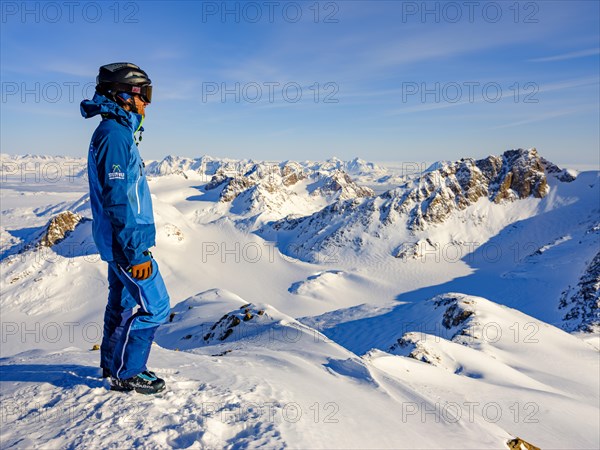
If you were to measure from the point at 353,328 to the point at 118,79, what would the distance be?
26.6 meters

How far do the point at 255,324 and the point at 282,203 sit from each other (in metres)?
150

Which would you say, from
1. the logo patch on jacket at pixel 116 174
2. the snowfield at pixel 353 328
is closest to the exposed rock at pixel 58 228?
the snowfield at pixel 353 328

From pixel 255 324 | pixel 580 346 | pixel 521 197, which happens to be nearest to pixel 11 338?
pixel 255 324

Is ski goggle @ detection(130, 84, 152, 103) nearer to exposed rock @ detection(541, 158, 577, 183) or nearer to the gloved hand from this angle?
the gloved hand

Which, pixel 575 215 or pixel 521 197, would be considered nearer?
pixel 575 215

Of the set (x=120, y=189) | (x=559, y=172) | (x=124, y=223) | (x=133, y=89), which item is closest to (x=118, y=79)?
(x=133, y=89)

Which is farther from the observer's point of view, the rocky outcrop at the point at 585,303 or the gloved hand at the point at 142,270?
the rocky outcrop at the point at 585,303

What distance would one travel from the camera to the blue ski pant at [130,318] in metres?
4.07

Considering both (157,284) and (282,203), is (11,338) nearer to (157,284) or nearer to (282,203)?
(157,284)

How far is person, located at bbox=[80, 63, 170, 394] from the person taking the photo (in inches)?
151

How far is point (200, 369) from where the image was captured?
537cm

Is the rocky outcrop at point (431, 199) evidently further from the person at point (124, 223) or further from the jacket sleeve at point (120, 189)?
the jacket sleeve at point (120, 189)

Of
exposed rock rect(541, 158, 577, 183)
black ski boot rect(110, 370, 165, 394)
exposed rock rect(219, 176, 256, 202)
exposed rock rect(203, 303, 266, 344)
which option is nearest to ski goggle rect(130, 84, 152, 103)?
black ski boot rect(110, 370, 165, 394)

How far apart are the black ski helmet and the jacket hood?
0.38 ft
